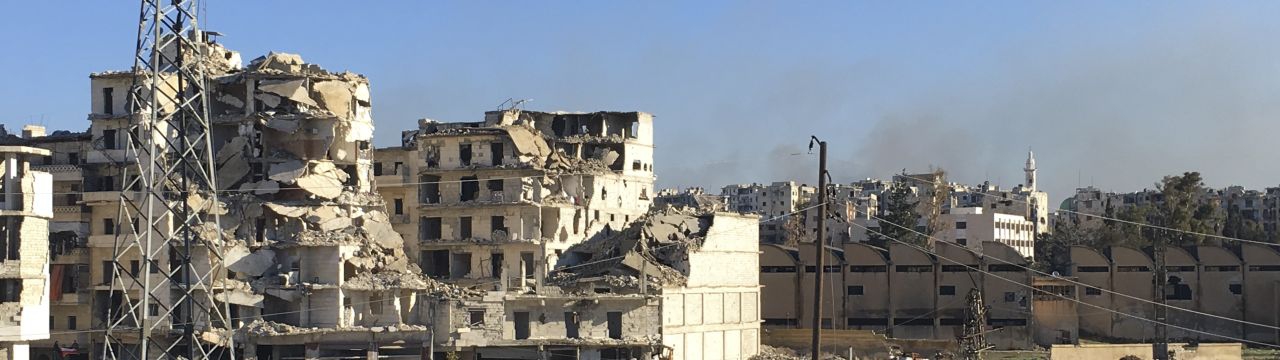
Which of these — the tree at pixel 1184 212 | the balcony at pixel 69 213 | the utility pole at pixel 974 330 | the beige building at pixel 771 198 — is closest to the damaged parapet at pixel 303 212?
the balcony at pixel 69 213

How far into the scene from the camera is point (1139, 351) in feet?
268

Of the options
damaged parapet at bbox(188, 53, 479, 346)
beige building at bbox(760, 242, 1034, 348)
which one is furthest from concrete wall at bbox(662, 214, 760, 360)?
beige building at bbox(760, 242, 1034, 348)

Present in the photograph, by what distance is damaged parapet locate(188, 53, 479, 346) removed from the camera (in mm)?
68688

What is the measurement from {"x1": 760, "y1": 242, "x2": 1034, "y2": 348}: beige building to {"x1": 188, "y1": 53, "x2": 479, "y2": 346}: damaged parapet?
995 inches

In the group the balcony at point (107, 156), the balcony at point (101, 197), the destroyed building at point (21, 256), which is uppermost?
the balcony at point (107, 156)

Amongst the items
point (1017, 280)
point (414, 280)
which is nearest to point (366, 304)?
point (414, 280)

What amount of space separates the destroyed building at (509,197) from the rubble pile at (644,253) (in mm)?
1243

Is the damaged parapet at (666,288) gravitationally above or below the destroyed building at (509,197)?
below

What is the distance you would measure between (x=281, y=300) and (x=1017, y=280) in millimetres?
39397

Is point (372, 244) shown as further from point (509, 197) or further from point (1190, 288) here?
point (1190, 288)

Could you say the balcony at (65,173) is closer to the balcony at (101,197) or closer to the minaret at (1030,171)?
the balcony at (101,197)

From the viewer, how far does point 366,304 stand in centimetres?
6906

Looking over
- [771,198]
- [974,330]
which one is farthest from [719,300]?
[771,198]

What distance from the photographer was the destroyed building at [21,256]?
54.9m
